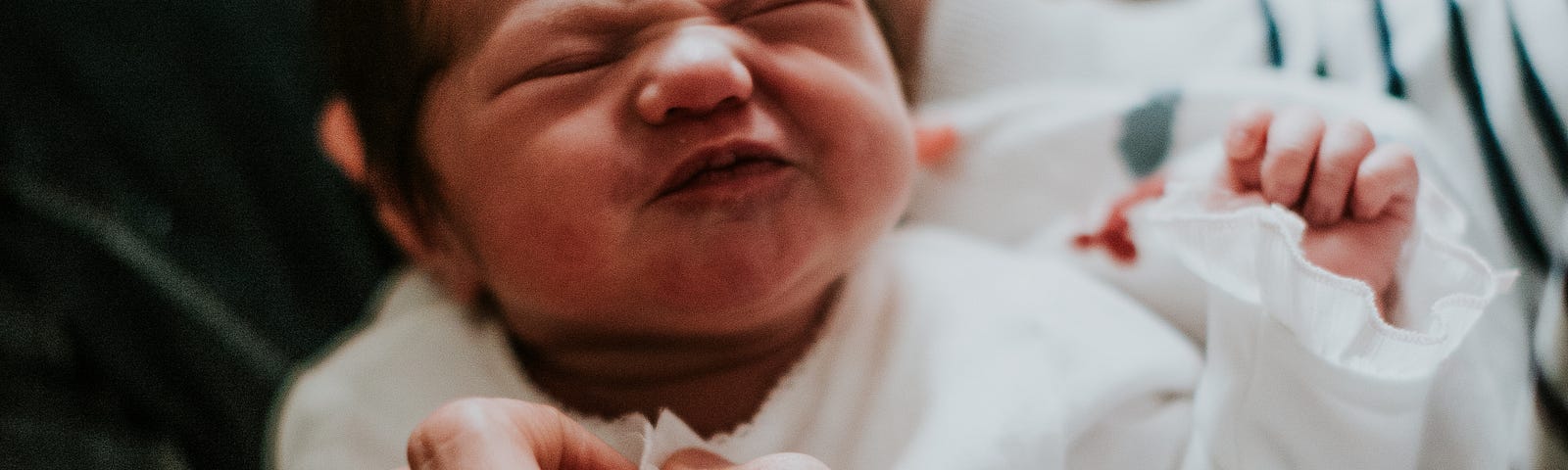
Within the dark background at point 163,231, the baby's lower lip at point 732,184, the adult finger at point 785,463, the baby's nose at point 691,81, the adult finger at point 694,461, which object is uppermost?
the baby's nose at point 691,81

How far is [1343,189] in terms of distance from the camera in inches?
21.9

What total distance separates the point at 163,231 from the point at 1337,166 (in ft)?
2.71

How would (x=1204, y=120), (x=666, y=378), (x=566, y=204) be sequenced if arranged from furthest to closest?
(x=1204, y=120)
(x=666, y=378)
(x=566, y=204)

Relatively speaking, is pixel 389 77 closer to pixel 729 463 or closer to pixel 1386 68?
pixel 729 463

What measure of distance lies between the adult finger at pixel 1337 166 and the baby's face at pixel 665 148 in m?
0.22

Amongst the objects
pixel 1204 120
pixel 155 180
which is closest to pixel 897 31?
pixel 1204 120

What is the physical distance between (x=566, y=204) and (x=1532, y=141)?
570 mm

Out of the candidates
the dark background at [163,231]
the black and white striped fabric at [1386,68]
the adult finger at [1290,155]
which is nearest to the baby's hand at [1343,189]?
the adult finger at [1290,155]

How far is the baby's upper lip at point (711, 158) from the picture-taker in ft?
1.88

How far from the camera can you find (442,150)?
25.3 inches

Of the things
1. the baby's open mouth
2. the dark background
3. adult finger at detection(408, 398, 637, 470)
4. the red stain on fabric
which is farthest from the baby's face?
the dark background

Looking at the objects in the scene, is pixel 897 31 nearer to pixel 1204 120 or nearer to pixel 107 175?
pixel 1204 120

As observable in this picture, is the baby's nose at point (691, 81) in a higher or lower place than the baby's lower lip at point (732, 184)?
higher

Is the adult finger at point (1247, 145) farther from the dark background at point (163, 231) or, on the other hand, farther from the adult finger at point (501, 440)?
the dark background at point (163, 231)
